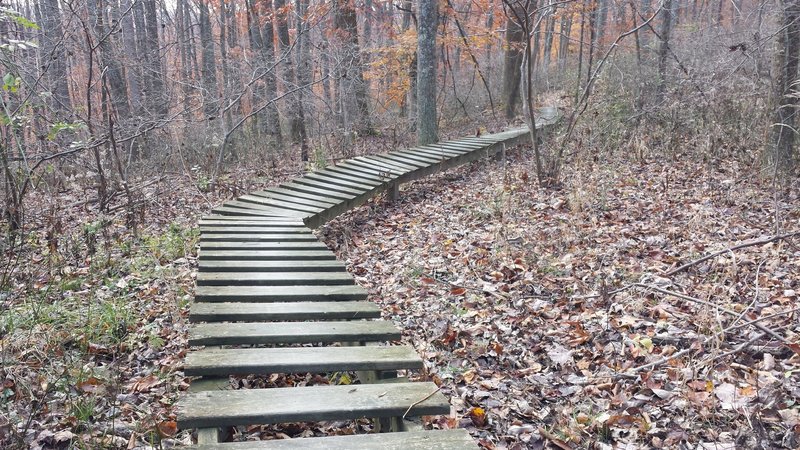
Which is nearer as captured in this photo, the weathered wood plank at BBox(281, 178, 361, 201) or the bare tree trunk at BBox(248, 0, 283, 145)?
the weathered wood plank at BBox(281, 178, 361, 201)

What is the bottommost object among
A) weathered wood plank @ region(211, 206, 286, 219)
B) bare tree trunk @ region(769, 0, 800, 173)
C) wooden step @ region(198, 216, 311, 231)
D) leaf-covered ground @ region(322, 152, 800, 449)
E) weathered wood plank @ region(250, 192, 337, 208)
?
leaf-covered ground @ region(322, 152, 800, 449)

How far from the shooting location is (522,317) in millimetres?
4594

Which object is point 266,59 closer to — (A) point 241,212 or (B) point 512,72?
(A) point 241,212

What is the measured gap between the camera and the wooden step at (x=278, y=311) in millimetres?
3771

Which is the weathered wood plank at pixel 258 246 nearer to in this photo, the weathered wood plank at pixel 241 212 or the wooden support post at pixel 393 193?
the weathered wood plank at pixel 241 212

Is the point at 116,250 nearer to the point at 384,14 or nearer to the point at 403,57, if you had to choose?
the point at 403,57

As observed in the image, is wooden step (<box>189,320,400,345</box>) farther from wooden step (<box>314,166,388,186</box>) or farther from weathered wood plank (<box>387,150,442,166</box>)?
weathered wood plank (<box>387,150,442,166</box>)

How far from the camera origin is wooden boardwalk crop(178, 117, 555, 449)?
258cm

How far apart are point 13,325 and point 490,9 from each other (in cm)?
1594

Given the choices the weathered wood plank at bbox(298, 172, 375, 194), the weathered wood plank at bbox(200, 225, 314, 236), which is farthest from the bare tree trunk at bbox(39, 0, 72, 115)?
the weathered wood plank at bbox(298, 172, 375, 194)

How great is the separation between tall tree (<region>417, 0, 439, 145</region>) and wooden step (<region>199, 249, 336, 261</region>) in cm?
685

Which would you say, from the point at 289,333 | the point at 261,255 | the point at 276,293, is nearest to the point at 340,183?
the point at 261,255

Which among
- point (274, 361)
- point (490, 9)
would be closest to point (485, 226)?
point (274, 361)

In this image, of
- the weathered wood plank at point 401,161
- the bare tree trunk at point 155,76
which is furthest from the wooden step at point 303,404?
the bare tree trunk at point 155,76
